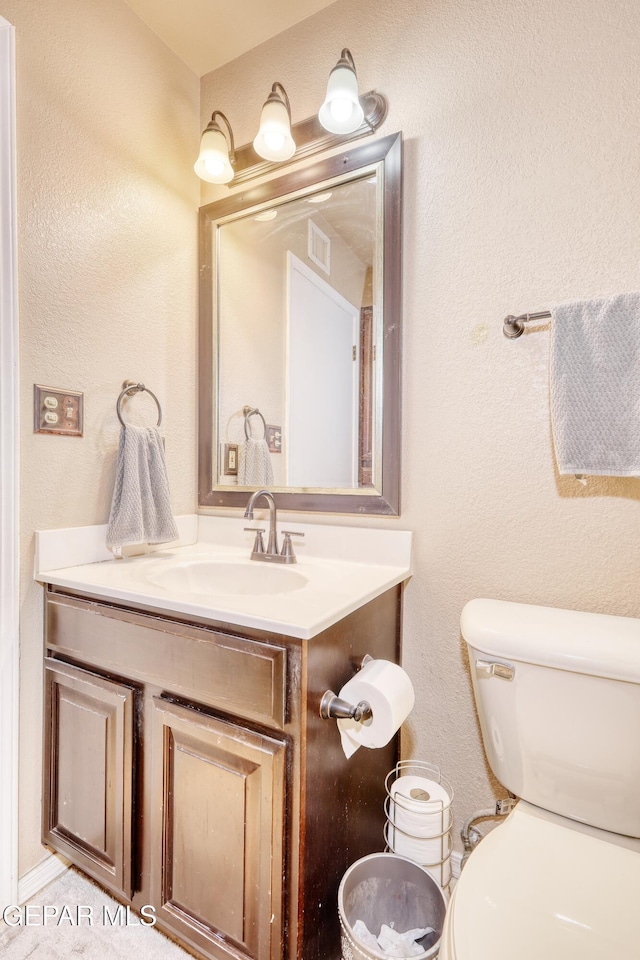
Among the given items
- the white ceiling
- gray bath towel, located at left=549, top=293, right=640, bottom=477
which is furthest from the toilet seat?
the white ceiling

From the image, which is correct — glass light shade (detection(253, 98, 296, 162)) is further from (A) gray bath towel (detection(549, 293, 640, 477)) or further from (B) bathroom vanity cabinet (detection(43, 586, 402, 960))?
(B) bathroom vanity cabinet (detection(43, 586, 402, 960))

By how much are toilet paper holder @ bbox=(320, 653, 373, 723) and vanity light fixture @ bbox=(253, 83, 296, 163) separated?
4.89 feet

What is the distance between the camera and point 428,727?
1.28 metres

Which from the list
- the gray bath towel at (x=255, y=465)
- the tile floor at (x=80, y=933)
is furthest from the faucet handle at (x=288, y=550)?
the tile floor at (x=80, y=933)

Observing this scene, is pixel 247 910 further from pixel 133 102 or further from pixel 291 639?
pixel 133 102

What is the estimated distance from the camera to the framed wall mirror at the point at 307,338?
132 centimetres

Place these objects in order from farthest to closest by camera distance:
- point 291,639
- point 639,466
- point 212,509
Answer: point 212,509
point 639,466
point 291,639

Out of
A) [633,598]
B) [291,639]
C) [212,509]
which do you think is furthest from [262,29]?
[633,598]

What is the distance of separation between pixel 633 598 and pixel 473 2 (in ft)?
5.10

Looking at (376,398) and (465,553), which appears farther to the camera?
(376,398)

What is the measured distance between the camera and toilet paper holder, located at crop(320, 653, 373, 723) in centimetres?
89

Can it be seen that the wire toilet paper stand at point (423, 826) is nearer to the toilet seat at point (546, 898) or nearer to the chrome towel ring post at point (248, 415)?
the toilet seat at point (546, 898)

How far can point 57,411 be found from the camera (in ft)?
4.05

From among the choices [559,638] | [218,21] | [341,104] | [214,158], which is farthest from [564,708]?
[218,21]
